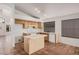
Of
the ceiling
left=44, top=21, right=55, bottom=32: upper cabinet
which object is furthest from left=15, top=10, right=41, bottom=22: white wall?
left=44, top=21, right=55, bottom=32: upper cabinet

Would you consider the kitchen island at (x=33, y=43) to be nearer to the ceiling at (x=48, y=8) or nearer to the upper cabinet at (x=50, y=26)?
the upper cabinet at (x=50, y=26)

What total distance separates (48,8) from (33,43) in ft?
3.14

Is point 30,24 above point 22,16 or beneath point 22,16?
beneath

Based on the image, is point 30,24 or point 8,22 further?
point 30,24

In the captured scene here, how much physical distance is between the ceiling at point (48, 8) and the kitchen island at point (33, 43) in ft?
1.74

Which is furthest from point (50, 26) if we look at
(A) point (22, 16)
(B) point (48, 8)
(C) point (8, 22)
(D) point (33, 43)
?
(C) point (8, 22)

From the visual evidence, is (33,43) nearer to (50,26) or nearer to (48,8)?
(50,26)

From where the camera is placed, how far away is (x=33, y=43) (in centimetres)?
216

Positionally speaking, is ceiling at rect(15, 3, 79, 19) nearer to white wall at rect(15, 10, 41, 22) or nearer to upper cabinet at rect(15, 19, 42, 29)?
white wall at rect(15, 10, 41, 22)

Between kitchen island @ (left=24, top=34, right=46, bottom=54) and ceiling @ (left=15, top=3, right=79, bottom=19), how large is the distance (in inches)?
20.9

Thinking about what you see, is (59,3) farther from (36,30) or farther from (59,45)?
(59,45)

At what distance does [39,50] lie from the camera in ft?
6.89

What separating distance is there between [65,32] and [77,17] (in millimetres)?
459
